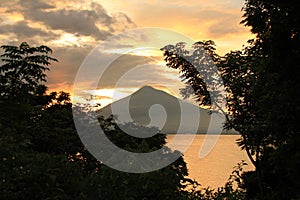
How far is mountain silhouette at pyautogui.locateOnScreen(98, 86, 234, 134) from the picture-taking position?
25577mm

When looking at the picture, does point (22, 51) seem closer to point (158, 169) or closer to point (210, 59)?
point (210, 59)

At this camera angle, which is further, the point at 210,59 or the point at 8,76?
the point at 210,59

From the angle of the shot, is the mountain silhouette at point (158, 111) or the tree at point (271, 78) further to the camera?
the mountain silhouette at point (158, 111)

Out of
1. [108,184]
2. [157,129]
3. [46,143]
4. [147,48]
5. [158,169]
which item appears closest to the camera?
[108,184]

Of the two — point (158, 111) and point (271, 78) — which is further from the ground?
point (158, 111)

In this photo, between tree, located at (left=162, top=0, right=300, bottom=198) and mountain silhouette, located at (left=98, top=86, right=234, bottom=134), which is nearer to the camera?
tree, located at (left=162, top=0, right=300, bottom=198)

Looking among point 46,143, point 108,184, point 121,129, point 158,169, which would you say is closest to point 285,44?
point 158,169

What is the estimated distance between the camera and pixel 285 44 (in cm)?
1430

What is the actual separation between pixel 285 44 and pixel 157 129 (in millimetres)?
25480

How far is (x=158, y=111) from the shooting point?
97.4ft

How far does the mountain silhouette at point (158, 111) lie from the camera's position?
1007 inches

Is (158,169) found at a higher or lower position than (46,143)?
lower

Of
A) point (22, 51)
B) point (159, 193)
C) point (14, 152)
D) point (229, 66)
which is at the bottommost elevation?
point (159, 193)

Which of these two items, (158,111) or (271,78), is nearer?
(271,78)
